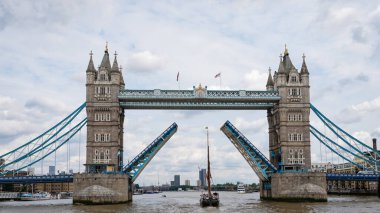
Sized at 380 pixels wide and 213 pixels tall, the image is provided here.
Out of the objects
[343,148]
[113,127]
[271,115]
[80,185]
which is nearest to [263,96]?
[271,115]

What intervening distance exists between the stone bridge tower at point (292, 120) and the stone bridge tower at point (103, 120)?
80.8ft

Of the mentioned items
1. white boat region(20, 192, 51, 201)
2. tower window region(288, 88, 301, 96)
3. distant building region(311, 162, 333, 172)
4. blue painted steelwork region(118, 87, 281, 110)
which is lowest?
white boat region(20, 192, 51, 201)

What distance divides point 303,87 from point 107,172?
32626mm

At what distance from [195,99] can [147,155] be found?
11.1 metres

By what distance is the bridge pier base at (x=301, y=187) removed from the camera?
70000mm

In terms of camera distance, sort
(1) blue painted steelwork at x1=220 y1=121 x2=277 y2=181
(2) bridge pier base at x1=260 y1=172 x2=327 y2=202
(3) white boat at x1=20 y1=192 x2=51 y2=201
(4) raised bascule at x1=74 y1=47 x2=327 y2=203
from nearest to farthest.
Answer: (2) bridge pier base at x1=260 y1=172 x2=327 y2=202 → (4) raised bascule at x1=74 y1=47 x2=327 y2=203 → (1) blue painted steelwork at x1=220 y1=121 x2=277 y2=181 → (3) white boat at x1=20 y1=192 x2=51 y2=201

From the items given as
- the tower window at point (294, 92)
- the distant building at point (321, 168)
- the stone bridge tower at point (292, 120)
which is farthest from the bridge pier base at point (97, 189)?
the distant building at point (321, 168)

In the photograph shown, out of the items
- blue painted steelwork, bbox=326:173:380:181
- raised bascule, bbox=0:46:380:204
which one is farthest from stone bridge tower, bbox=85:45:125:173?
blue painted steelwork, bbox=326:173:380:181

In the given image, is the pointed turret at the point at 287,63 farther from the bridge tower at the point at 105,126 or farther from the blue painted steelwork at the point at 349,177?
the bridge tower at the point at 105,126

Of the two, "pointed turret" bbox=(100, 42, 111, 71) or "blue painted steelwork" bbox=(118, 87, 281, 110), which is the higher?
"pointed turret" bbox=(100, 42, 111, 71)

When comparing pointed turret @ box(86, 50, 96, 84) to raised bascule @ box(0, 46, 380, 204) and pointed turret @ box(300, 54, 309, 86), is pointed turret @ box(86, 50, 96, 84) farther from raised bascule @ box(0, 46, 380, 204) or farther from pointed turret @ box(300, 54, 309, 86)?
pointed turret @ box(300, 54, 309, 86)

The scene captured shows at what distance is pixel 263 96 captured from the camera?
75.1 metres

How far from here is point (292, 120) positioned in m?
75.1

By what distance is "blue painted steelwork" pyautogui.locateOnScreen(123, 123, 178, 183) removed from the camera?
7144cm
